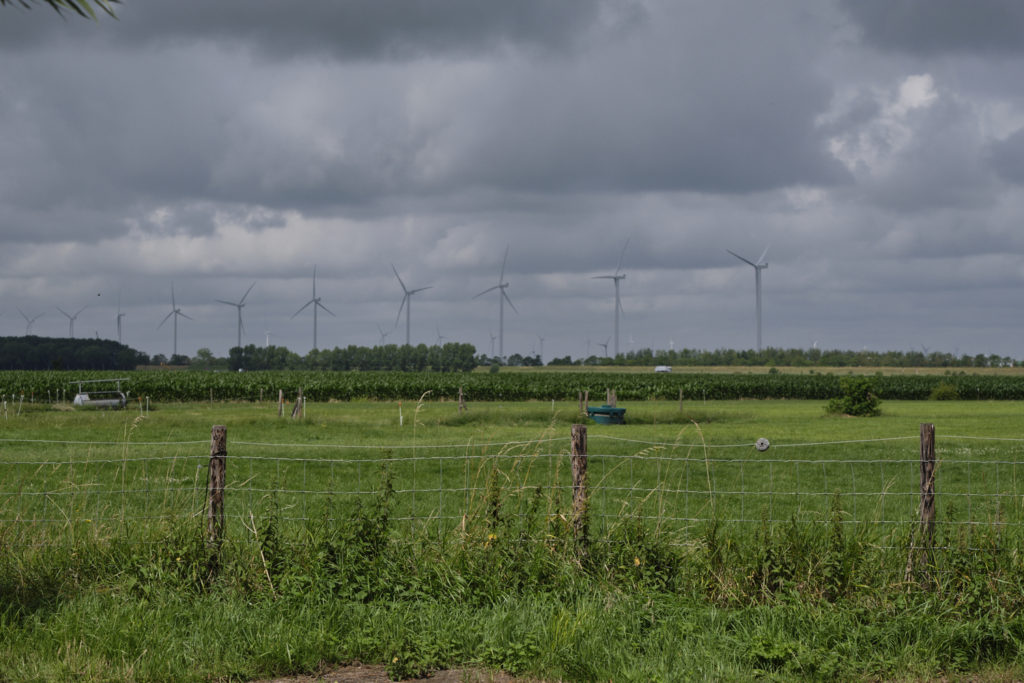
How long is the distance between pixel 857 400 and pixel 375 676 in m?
44.6

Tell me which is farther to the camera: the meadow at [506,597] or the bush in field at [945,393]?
the bush in field at [945,393]

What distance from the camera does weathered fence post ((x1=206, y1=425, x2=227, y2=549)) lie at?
305 inches

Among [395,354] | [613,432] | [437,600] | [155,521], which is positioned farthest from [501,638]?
[395,354]

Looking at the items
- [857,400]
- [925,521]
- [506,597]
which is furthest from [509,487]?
[857,400]

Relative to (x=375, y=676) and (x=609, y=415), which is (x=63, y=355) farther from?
(x=375, y=676)

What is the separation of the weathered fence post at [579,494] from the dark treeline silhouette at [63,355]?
167 metres

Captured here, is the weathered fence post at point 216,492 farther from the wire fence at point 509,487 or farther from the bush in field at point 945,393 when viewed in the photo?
the bush in field at point 945,393

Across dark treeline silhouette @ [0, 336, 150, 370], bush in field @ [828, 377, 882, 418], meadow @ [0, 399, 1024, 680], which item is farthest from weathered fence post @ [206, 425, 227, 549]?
dark treeline silhouette @ [0, 336, 150, 370]

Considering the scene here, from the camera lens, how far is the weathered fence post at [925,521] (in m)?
7.41

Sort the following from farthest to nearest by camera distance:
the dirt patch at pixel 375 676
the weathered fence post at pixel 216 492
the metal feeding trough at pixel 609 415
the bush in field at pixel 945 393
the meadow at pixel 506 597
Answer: the bush in field at pixel 945 393, the metal feeding trough at pixel 609 415, the weathered fence post at pixel 216 492, the meadow at pixel 506 597, the dirt patch at pixel 375 676

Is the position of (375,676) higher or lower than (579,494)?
lower

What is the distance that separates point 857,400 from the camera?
153 feet

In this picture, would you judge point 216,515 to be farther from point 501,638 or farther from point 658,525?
point 658,525

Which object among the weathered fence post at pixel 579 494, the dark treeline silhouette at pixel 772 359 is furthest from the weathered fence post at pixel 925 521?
the dark treeline silhouette at pixel 772 359
